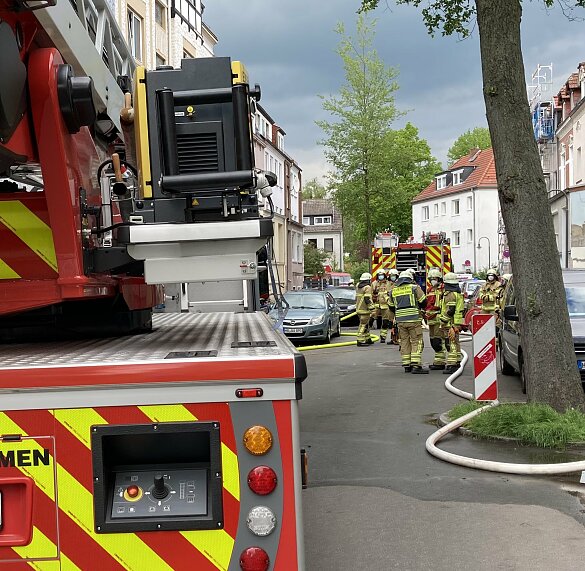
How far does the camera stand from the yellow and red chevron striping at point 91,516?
3191 mm

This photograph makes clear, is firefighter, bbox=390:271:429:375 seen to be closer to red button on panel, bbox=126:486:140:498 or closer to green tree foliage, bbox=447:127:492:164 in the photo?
red button on panel, bbox=126:486:140:498

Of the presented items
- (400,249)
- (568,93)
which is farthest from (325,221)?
(400,249)

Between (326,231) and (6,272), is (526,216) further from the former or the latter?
(326,231)

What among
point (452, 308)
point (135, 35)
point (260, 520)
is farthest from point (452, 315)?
point (260, 520)

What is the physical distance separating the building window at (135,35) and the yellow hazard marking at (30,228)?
114 inches

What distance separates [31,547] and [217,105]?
6.91ft

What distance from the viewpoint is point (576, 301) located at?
40.1ft

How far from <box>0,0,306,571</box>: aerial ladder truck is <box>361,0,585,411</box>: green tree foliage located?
4.41 meters

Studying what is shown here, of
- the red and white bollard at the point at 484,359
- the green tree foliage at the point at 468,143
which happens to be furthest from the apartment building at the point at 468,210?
the red and white bollard at the point at 484,359

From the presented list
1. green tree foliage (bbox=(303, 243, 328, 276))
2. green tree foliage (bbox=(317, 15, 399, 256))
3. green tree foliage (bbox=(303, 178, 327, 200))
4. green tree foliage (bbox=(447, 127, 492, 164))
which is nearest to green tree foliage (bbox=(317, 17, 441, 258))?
green tree foliage (bbox=(317, 15, 399, 256))

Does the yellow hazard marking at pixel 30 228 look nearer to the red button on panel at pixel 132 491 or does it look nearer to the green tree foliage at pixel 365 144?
the red button on panel at pixel 132 491

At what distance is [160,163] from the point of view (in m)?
4.07

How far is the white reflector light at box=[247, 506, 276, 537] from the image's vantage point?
10.6ft

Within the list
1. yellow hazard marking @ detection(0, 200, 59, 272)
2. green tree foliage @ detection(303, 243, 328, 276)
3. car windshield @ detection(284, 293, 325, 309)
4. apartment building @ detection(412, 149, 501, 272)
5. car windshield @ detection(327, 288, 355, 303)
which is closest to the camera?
yellow hazard marking @ detection(0, 200, 59, 272)
